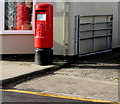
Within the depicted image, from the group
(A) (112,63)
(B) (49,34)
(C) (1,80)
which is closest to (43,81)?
(C) (1,80)

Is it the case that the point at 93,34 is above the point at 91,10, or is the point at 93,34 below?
below

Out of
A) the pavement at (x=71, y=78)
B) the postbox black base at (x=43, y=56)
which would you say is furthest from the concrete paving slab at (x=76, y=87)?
the postbox black base at (x=43, y=56)

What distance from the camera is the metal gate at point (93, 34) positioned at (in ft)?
35.4

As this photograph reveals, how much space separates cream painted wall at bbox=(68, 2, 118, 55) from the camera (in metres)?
10.7

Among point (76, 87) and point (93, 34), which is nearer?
point (76, 87)

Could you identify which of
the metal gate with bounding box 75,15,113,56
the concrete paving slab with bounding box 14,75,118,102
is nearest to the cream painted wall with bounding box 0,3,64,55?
the metal gate with bounding box 75,15,113,56

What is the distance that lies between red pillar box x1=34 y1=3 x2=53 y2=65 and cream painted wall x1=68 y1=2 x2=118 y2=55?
1653 millimetres

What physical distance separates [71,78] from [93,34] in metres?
4.35

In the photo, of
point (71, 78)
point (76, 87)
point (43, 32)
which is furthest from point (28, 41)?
point (76, 87)

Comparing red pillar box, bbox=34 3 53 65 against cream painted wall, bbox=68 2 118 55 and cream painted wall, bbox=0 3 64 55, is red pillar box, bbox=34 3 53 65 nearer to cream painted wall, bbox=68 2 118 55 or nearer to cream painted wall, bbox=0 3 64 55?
cream painted wall, bbox=0 3 64 55

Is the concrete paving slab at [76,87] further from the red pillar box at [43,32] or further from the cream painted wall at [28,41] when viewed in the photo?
the cream painted wall at [28,41]

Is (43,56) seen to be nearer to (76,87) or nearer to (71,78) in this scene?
(71,78)

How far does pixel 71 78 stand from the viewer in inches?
304

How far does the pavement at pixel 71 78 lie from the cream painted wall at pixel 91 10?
58.2 inches
